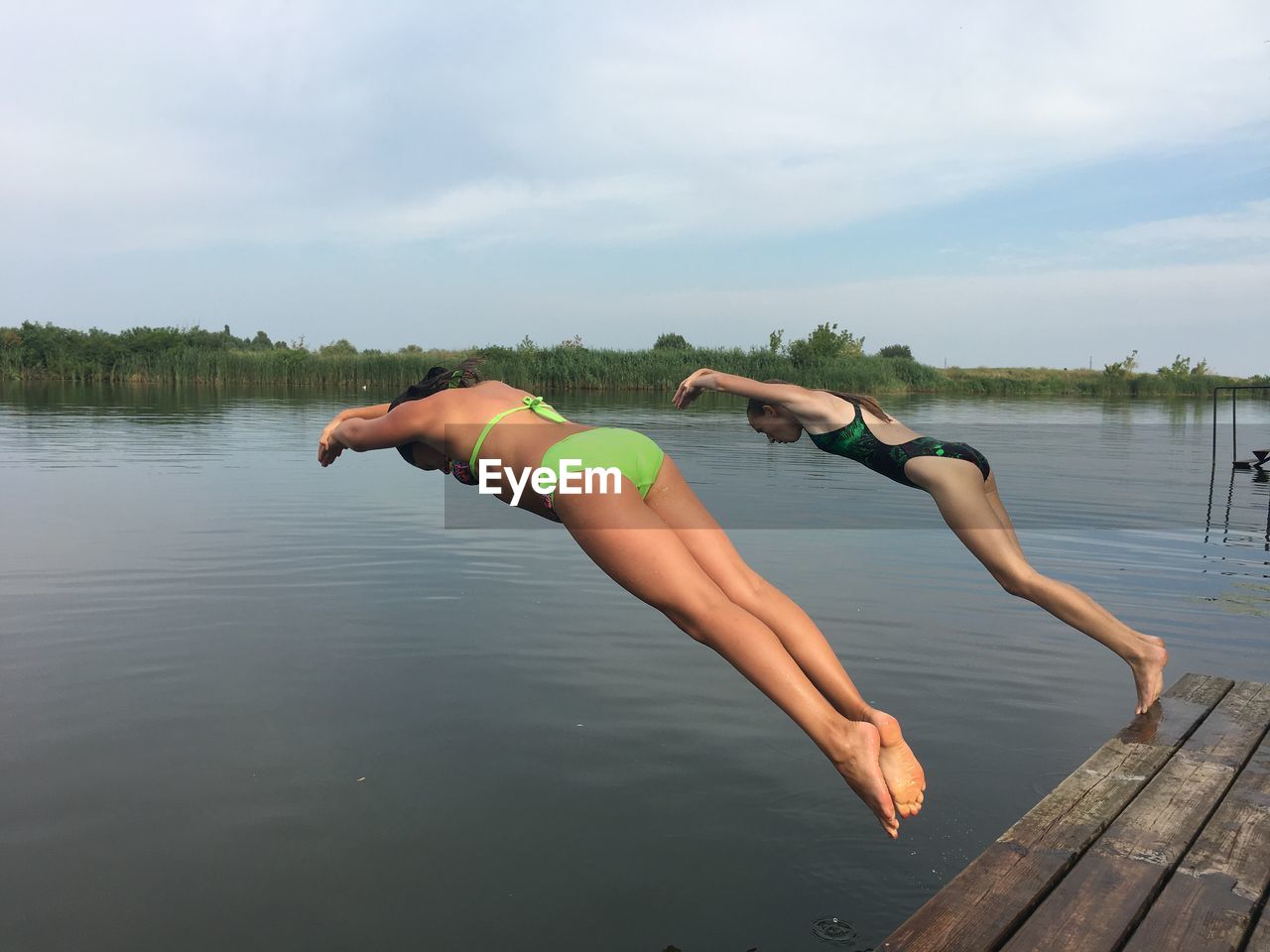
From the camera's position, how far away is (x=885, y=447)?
4.66 m

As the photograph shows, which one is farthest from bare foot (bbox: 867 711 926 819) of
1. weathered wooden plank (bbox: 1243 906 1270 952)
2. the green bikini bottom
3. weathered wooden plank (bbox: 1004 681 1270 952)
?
the green bikini bottom

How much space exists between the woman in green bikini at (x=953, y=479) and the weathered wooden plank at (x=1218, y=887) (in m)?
1.07

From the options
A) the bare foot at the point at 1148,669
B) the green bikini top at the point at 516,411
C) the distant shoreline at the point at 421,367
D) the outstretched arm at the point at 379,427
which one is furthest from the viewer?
the distant shoreline at the point at 421,367

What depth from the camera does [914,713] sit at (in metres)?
5.45

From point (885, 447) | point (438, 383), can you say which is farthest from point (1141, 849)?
point (438, 383)

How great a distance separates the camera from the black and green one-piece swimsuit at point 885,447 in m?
4.63

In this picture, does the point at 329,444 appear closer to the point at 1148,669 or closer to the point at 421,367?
the point at 1148,669

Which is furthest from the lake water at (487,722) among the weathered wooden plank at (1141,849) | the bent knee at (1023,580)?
the bent knee at (1023,580)

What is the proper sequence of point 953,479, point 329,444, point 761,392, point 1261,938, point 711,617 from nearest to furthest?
point 1261,938, point 711,617, point 329,444, point 761,392, point 953,479

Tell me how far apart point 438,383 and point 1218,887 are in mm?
3045

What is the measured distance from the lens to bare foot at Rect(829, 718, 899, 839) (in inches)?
113

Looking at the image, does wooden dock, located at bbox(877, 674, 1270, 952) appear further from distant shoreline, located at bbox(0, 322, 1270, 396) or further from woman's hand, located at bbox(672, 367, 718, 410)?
distant shoreline, located at bbox(0, 322, 1270, 396)

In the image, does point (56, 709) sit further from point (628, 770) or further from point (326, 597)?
point (628, 770)

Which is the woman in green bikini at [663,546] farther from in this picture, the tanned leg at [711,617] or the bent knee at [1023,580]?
the bent knee at [1023,580]
